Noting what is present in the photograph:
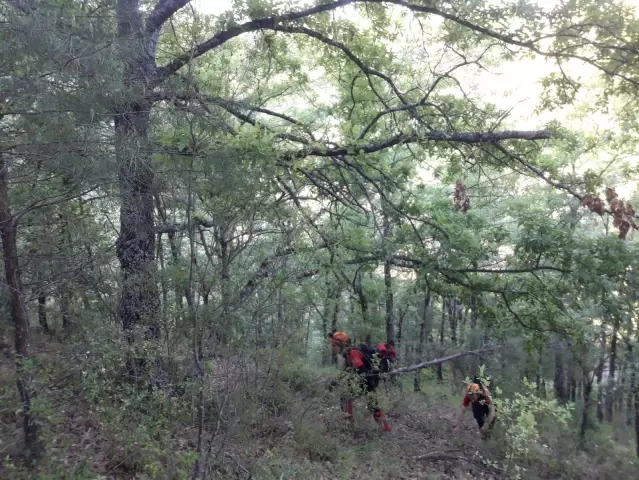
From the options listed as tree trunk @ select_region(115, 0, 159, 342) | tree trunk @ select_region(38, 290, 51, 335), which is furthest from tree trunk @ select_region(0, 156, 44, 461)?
tree trunk @ select_region(38, 290, 51, 335)

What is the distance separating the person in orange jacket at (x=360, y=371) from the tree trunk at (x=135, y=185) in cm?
360

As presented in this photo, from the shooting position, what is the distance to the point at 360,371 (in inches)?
301

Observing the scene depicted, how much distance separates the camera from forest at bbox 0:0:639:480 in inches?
164

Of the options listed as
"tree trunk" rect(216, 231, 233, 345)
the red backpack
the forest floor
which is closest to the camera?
the forest floor

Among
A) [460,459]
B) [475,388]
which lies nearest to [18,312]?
[475,388]

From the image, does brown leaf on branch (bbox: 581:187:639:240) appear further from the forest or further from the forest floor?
the forest floor

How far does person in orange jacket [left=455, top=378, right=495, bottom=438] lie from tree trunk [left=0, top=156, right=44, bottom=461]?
662cm

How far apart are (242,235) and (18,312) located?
223 centimetres

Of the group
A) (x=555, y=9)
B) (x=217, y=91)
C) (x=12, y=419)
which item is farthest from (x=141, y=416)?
(x=555, y=9)

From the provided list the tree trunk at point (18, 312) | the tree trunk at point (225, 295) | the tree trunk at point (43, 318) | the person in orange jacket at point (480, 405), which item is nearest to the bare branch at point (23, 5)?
the tree trunk at point (18, 312)

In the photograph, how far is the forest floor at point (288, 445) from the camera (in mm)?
4195

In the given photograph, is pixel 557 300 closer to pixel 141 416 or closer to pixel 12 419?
pixel 141 416

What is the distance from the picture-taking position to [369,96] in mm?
7484

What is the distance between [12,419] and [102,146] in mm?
3065
